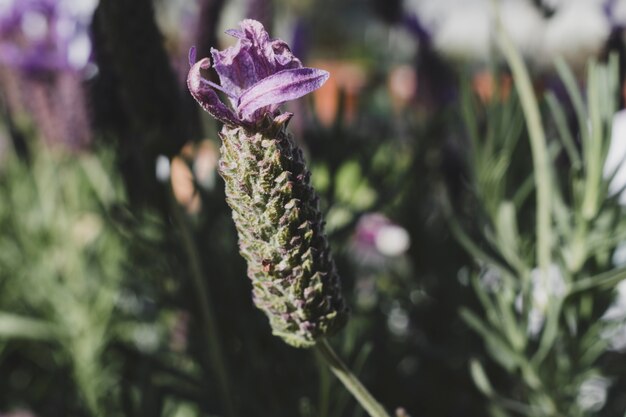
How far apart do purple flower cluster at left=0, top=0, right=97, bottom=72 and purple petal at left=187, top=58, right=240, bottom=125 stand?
61cm

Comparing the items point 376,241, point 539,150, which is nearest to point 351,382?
point 539,150

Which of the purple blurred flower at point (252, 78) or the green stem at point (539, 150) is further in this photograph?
the green stem at point (539, 150)

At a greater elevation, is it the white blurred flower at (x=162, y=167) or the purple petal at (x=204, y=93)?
the purple petal at (x=204, y=93)

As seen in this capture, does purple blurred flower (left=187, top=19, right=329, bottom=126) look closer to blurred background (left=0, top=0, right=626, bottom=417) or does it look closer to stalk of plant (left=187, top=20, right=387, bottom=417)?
stalk of plant (left=187, top=20, right=387, bottom=417)

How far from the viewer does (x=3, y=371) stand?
112cm

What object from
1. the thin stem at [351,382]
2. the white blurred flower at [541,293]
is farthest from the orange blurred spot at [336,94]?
the white blurred flower at [541,293]

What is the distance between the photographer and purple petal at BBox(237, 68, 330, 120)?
0.93 ft

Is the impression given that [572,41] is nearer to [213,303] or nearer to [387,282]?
[387,282]

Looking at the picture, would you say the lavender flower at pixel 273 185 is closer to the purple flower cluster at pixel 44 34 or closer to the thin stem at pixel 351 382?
the thin stem at pixel 351 382

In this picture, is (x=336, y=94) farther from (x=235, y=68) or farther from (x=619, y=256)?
(x=235, y=68)

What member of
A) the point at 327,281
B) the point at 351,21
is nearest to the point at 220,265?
the point at 327,281

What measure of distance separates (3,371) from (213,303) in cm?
58

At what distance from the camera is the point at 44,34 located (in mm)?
1068

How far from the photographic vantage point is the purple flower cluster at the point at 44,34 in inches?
37.0
